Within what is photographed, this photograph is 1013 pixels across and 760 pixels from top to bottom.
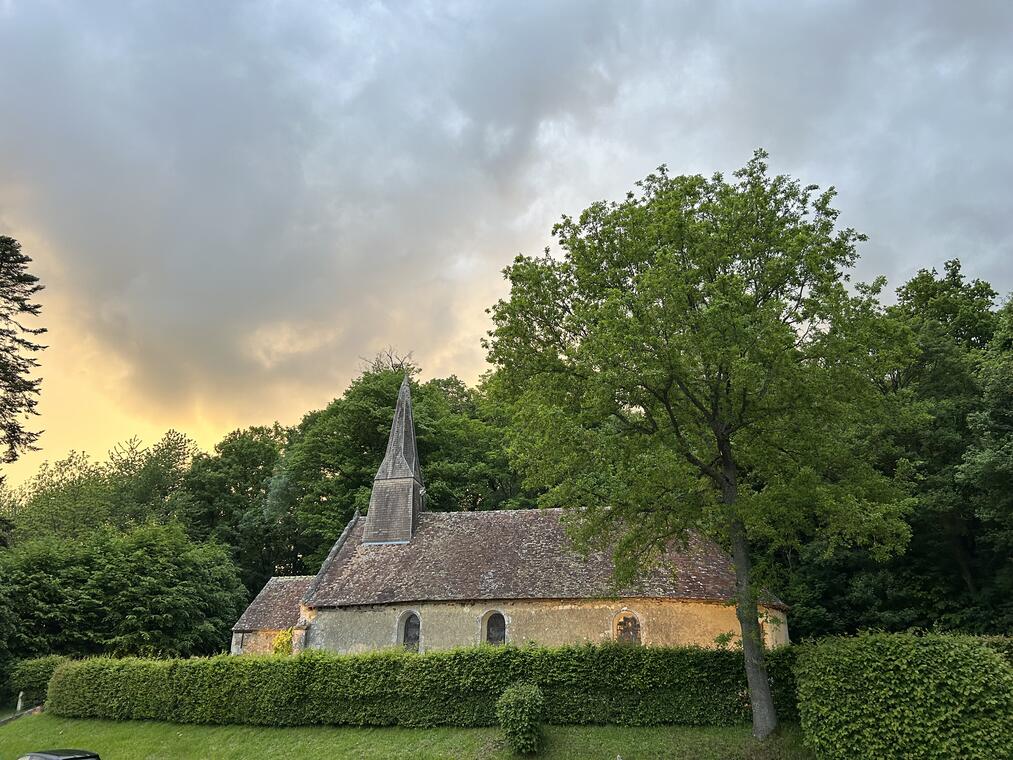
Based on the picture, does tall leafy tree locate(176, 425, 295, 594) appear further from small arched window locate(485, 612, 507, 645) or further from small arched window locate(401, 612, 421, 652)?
small arched window locate(485, 612, 507, 645)

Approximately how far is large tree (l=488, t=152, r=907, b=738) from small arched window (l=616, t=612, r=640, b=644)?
6779 millimetres

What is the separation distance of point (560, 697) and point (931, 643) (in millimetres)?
9231

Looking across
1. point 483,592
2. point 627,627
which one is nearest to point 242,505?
point 483,592

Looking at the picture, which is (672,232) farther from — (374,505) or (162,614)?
(162,614)

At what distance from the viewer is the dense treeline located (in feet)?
67.1

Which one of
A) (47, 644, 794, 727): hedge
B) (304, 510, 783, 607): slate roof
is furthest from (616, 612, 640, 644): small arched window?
(47, 644, 794, 727): hedge

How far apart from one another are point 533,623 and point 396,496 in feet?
31.1

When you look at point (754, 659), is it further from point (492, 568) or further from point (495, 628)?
point (492, 568)

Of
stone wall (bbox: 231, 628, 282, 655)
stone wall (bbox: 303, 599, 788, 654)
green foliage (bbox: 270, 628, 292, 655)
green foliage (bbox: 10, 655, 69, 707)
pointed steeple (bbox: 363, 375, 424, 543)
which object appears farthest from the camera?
stone wall (bbox: 231, 628, 282, 655)

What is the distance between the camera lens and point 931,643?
12.5m

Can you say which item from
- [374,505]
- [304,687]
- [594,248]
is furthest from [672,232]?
[374,505]

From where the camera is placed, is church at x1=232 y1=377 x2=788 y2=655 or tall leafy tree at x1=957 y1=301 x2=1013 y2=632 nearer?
tall leafy tree at x1=957 y1=301 x2=1013 y2=632

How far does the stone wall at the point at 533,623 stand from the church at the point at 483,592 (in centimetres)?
4

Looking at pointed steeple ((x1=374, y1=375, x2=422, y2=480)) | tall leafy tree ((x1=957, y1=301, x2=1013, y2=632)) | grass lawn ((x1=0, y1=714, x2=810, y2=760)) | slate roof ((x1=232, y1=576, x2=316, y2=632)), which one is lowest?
grass lawn ((x1=0, y1=714, x2=810, y2=760))
